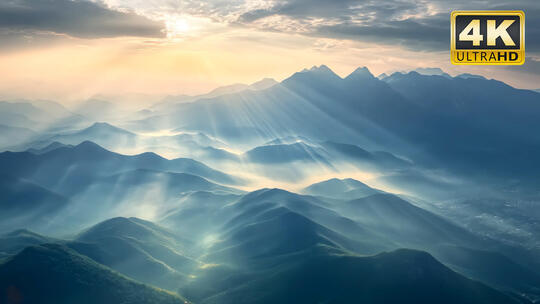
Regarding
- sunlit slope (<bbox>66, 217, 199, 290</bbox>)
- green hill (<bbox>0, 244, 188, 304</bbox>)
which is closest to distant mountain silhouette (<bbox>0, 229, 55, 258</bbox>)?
sunlit slope (<bbox>66, 217, 199, 290</bbox>)

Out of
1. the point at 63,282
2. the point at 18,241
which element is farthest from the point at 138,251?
the point at 18,241

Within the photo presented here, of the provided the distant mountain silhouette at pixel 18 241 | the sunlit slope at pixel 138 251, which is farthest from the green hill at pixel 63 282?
the distant mountain silhouette at pixel 18 241

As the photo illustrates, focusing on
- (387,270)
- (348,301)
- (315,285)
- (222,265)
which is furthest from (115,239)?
(387,270)

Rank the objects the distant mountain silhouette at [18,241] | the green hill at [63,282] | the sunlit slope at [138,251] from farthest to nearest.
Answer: the distant mountain silhouette at [18,241] < the sunlit slope at [138,251] < the green hill at [63,282]

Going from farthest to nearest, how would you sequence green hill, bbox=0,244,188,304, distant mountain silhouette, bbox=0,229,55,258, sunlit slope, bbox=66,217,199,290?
distant mountain silhouette, bbox=0,229,55,258, sunlit slope, bbox=66,217,199,290, green hill, bbox=0,244,188,304

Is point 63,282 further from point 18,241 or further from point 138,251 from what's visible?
point 18,241

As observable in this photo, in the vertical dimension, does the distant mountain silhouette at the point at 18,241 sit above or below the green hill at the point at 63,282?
below

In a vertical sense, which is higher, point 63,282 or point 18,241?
point 63,282

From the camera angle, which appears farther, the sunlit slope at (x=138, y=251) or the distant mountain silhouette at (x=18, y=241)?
the distant mountain silhouette at (x=18, y=241)

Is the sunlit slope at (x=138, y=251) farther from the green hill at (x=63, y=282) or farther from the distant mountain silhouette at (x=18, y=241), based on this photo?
the green hill at (x=63, y=282)

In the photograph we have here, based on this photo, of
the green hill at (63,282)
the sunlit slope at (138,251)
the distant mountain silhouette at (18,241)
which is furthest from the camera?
the distant mountain silhouette at (18,241)

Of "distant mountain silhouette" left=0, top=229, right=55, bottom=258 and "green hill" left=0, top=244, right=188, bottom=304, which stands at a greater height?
"green hill" left=0, top=244, right=188, bottom=304

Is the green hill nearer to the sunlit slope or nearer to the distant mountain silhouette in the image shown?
the sunlit slope
